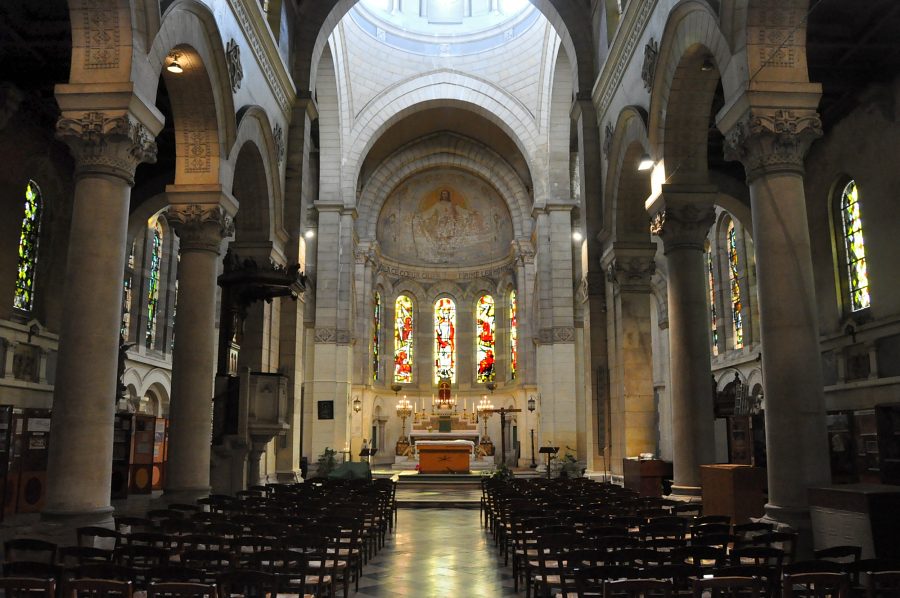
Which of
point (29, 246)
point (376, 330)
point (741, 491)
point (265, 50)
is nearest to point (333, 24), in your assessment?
point (265, 50)

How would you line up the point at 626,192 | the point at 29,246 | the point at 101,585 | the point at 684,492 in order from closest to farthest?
1. the point at 101,585
2. the point at 684,492
3. the point at 29,246
4. the point at 626,192

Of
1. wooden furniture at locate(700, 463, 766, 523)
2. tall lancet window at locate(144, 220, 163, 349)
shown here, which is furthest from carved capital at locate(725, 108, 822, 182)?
tall lancet window at locate(144, 220, 163, 349)

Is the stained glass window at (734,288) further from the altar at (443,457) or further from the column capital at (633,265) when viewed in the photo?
the altar at (443,457)

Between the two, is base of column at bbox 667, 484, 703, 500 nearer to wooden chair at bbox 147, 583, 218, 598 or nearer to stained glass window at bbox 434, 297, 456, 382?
wooden chair at bbox 147, 583, 218, 598

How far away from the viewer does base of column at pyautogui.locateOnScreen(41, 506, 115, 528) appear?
922 cm

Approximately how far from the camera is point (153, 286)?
25.1 meters

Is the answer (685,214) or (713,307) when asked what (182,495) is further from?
(713,307)

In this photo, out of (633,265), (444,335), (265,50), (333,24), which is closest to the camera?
(265,50)

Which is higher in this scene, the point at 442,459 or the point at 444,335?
the point at 444,335

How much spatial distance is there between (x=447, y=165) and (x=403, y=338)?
10011 mm

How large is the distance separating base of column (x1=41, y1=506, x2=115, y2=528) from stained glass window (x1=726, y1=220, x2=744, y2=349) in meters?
19.7

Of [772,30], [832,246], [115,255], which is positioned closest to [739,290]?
→ [832,246]

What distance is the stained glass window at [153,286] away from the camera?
80.5 feet

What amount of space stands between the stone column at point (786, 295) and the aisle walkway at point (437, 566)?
3.88 metres
